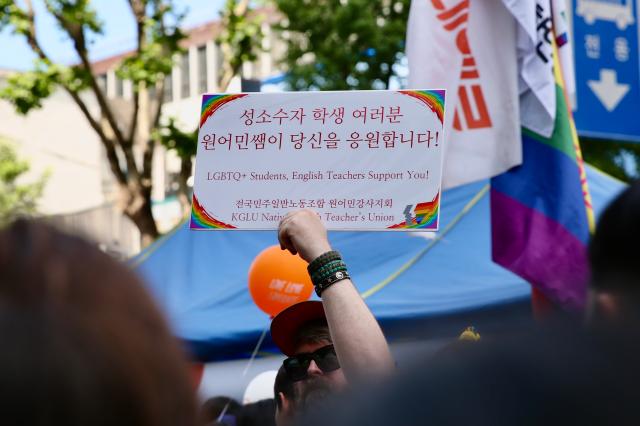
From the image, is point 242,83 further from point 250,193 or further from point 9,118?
point 9,118

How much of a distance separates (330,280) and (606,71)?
4.34 m

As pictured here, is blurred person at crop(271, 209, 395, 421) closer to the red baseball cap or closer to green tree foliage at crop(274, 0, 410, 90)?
the red baseball cap

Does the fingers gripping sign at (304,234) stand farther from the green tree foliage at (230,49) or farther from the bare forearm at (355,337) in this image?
the green tree foliage at (230,49)

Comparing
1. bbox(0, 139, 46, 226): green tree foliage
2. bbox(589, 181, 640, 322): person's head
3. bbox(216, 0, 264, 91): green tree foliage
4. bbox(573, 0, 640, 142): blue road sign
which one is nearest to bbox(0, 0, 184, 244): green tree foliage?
bbox(216, 0, 264, 91): green tree foliage

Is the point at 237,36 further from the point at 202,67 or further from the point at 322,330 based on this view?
the point at 202,67

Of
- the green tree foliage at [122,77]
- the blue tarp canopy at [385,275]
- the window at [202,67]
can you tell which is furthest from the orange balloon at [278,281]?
the window at [202,67]

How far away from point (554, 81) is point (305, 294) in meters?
1.45

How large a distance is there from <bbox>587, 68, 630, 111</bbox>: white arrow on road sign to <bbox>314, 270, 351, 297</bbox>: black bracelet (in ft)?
13.7

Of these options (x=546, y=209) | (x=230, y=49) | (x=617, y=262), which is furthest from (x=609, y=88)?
(x=230, y=49)

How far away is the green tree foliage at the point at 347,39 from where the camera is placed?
14508mm

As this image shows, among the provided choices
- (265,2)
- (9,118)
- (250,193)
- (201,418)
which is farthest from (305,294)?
(9,118)

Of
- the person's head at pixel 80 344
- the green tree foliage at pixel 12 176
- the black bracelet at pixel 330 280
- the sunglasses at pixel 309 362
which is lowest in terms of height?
the green tree foliage at pixel 12 176

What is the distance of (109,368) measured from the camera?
2.50ft

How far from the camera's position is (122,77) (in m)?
10.6
